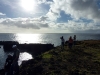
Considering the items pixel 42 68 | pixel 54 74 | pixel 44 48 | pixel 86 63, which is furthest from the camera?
pixel 44 48

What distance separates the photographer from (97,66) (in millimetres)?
15664

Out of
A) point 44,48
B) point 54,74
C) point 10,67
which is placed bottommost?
point 44,48

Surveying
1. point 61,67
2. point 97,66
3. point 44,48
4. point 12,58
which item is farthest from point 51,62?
point 44,48

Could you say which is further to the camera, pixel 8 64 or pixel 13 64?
pixel 8 64

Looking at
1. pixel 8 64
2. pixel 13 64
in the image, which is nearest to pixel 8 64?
pixel 8 64

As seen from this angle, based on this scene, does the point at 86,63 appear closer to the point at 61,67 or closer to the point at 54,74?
the point at 61,67

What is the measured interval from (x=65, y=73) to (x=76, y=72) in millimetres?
926

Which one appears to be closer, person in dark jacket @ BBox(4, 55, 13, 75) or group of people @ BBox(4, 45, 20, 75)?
group of people @ BBox(4, 45, 20, 75)

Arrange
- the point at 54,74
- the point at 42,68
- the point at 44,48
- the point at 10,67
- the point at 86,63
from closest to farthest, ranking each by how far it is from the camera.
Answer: the point at 10,67
the point at 54,74
the point at 42,68
the point at 86,63
the point at 44,48

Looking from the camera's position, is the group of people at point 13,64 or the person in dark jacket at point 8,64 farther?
the person in dark jacket at point 8,64

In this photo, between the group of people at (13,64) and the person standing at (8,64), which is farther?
the person standing at (8,64)

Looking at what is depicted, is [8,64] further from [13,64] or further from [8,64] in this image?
[13,64]

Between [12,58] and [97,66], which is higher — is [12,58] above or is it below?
above

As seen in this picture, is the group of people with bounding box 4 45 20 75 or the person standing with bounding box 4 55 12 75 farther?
the person standing with bounding box 4 55 12 75
